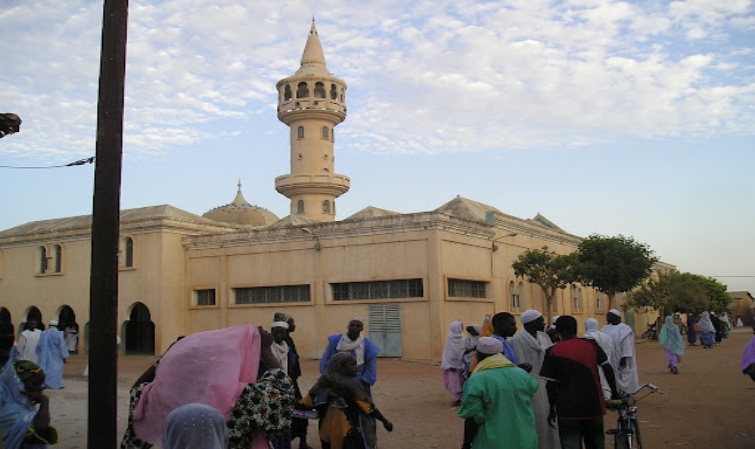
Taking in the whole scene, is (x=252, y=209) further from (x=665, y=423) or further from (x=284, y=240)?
(x=665, y=423)

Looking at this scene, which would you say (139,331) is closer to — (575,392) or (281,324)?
(281,324)

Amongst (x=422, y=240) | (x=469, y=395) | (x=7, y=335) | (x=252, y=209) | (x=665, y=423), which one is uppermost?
(x=252, y=209)

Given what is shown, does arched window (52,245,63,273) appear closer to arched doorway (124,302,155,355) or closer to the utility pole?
arched doorway (124,302,155,355)

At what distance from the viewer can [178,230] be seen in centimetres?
3064

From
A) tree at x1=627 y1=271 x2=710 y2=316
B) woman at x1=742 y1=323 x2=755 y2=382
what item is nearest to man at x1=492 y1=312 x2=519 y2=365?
woman at x1=742 y1=323 x2=755 y2=382

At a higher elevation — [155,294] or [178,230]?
[178,230]

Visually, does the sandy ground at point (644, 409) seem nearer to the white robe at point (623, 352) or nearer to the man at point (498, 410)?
the white robe at point (623, 352)

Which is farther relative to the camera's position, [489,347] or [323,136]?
[323,136]

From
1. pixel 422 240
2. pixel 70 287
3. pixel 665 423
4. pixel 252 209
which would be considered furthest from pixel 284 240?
pixel 665 423

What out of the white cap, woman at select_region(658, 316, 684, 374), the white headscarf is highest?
the white cap

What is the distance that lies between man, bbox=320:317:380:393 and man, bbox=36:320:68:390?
9755 mm

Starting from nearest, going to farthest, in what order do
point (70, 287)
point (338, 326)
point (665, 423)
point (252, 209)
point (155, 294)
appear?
1. point (665, 423)
2. point (338, 326)
3. point (155, 294)
4. point (70, 287)
5. point (252, 209)

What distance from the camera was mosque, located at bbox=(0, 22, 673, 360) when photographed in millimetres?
25297

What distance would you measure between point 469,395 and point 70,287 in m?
29.9
